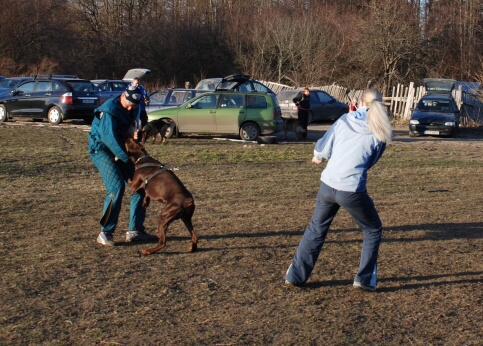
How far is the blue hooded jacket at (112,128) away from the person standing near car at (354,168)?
2.46m

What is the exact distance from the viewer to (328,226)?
6316 mm

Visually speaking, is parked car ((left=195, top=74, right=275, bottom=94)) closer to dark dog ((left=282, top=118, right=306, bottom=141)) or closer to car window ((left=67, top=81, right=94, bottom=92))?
dark dog ((left=282, top=118, right=306, bottom=141))

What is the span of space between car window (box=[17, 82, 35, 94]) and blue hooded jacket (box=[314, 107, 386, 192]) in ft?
67.0

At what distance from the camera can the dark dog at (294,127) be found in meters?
22.0

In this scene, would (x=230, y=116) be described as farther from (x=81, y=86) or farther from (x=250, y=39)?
(x=250, y=39)

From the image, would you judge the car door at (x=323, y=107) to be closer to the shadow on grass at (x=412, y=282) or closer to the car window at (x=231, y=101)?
the car window at (x=231, y=101)

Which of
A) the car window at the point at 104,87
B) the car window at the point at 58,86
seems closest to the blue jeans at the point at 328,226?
the car window at the point at 58,86

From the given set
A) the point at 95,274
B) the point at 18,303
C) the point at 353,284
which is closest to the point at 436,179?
the point at 353,284

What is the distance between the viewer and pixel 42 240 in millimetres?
8141

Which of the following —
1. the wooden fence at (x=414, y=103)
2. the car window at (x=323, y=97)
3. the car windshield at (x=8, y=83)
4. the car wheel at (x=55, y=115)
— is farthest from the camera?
the car window at (x=323, y=97)

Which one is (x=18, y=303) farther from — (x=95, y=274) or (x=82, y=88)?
(x=82, y=88)

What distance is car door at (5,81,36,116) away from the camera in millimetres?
24531

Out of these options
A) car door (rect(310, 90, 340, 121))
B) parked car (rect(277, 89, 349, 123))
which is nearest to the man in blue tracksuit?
parked car (rect(277, 89, 349, 123))

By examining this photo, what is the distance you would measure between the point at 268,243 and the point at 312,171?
662 cm
